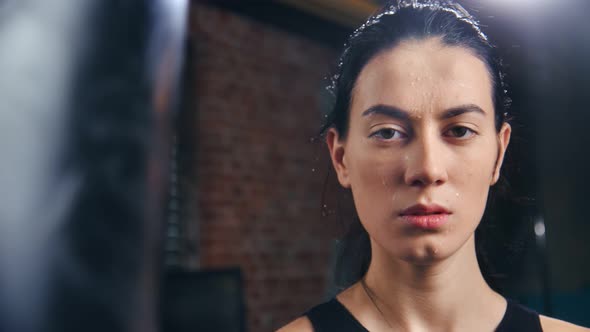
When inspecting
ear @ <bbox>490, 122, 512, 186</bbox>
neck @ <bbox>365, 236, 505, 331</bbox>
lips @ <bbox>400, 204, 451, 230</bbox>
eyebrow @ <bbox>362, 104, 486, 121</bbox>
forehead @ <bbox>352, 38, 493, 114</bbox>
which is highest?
forehead @ <bbox>352, 38, 493, 114</bbox>

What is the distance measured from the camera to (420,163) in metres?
0.28

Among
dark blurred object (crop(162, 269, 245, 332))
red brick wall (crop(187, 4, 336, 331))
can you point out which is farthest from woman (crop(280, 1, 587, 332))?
red brick wall (crop(187, 4, 336, 331))

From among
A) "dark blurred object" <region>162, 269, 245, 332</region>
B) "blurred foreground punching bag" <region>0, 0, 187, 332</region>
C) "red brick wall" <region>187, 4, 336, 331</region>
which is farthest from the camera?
"red brick wall" <region>187, 4, 336, 331</region>

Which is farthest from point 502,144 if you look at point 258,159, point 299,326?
point 258,159

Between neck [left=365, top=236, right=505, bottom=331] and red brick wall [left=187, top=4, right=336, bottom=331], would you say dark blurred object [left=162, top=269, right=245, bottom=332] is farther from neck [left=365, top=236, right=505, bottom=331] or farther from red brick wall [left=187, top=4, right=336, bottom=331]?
neck [left=365, top=236, right=505, bottom=331]

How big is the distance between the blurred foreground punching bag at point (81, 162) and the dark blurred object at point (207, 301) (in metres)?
0.84

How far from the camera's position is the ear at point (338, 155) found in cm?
32

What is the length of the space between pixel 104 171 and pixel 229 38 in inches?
69.5

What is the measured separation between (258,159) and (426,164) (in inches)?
68.1

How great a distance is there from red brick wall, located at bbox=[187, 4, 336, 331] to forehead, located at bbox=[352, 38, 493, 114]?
1.57 meters

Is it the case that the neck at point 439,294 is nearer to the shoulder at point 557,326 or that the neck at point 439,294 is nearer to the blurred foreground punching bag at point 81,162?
the shoulder at point 557,326

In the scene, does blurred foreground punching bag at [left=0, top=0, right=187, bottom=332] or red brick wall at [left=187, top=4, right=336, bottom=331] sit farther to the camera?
red brick wall at [left=187, top=4, right=336, bottom=331]

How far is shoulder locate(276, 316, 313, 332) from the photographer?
31 centimetres

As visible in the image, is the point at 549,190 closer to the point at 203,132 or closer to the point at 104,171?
the point at 104,171
